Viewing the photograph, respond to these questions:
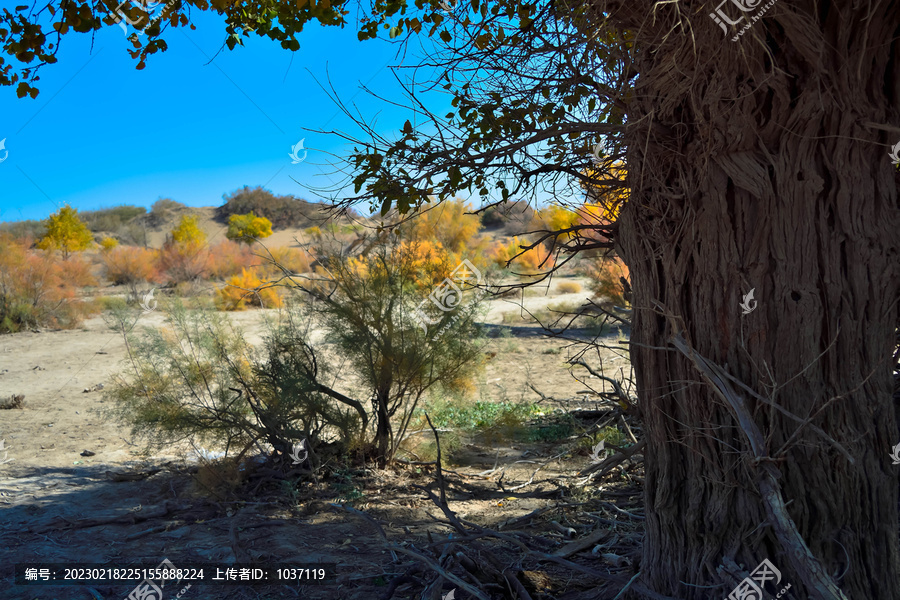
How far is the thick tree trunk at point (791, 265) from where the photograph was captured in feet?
6.98

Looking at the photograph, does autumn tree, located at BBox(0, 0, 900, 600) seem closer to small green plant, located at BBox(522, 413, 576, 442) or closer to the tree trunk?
the tree trunk

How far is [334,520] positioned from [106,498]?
2.18 meters

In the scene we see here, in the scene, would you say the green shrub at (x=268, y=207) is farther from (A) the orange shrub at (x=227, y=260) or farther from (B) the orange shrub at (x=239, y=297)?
(B) the orange shrub at (x=239, y=297)

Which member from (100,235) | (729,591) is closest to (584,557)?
(729,591)

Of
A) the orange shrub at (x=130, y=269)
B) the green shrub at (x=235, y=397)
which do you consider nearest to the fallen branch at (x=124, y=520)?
the green shrub at (x=235, y=397)

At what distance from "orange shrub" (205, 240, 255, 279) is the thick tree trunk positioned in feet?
64.8

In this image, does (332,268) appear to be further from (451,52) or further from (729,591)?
(729,591)

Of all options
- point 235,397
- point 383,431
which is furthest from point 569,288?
point 235,397

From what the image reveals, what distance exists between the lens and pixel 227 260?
23125 mm

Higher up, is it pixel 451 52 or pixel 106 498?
pixel 451 52

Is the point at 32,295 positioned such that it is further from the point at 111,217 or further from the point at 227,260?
the point at 111,217

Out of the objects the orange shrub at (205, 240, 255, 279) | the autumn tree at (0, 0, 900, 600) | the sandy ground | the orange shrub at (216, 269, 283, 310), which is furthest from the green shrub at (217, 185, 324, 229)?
the autumn tree at (0, 0, 900, 600)

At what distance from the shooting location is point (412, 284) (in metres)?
6.05

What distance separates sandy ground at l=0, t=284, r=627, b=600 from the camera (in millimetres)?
3719
